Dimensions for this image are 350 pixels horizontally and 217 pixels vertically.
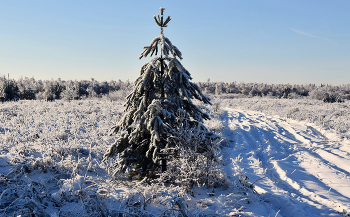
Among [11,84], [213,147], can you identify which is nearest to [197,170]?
[213,147]

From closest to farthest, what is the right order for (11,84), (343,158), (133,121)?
1. (133,121)
2. (343,158)
3. (11,84)

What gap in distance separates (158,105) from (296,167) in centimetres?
584

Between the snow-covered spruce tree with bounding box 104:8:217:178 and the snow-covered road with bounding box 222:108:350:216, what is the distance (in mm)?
2193

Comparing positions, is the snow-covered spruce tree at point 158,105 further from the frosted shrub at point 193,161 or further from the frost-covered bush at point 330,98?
the frost-covered bush at point 330,98

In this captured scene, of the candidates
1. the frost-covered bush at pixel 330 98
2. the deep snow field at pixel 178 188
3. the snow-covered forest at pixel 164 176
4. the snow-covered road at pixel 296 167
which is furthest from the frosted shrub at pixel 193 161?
the frost-covered bush at pixel 330 98

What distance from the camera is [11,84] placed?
115 feet

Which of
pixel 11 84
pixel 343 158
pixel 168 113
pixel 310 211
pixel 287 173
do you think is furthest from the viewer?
pixel 11 84

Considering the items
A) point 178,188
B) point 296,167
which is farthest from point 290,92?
point 178,188

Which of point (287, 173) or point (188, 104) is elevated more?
point (188, 104)

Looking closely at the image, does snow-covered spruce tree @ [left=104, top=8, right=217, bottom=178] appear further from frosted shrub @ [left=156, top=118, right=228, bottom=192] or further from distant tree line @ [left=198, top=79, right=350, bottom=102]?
distant tree line @ [left=198, top=79, right=350, bottom=102]

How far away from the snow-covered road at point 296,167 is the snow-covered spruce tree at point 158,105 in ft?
7.20

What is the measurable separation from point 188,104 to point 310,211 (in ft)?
11.2

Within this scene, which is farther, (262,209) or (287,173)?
(287,173)

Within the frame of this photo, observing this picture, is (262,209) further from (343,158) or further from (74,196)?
(343,158)
